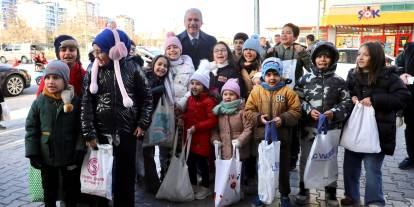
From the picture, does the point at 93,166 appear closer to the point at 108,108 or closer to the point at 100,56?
the point at 108,108

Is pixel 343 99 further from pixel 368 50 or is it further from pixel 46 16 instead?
pixel 46 16

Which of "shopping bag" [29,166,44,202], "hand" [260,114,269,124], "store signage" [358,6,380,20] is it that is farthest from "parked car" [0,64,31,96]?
"store signage" [358,6,380,20]

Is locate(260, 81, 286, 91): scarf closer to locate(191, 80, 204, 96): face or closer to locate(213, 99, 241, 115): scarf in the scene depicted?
locate(213, 99, 241, 115): scarf

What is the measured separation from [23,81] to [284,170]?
1184cm

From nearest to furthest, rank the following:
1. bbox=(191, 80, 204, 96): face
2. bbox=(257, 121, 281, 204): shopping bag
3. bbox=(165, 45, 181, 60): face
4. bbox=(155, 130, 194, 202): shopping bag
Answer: bbox=(257, 121, 281, 204): shopping bag, bbox=(155, 130, 194, 202): shopping bag, bbox=(191, 80, 204, 96): face, bbox=(165, 45, 181, 60): face

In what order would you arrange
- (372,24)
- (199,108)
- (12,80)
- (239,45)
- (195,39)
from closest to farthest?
(199,108)
(195,39)
(239,45)
(12,80)
(372,24)

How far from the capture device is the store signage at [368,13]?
28.9 metres

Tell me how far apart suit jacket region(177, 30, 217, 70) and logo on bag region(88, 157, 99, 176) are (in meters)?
2.10

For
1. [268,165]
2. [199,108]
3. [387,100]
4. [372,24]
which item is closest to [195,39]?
[199,108]

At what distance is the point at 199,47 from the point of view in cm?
491

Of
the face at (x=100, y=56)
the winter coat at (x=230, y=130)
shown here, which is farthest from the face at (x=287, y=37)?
the face at (x=100, y=56)

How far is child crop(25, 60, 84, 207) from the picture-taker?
323 cm

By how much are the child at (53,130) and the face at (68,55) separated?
447 millimetres

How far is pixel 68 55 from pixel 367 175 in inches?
132
